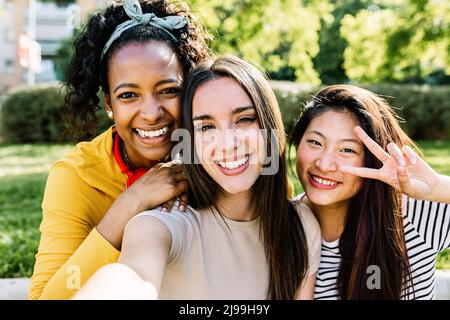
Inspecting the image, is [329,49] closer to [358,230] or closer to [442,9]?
[442,9]

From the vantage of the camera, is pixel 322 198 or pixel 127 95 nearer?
pixel 322 198

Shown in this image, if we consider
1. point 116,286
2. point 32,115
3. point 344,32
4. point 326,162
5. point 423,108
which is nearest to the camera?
point 116,286

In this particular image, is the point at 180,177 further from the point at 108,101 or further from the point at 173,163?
the point at 108,101

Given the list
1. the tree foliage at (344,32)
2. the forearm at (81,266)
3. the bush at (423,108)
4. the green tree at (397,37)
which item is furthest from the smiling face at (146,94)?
the bush at (423,108)

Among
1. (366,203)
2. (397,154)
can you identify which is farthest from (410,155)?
(366,203)

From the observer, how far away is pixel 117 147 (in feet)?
8.49

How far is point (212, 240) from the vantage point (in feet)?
6.77

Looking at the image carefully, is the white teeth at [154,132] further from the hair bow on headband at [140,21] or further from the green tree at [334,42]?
the green tree at [334,42]

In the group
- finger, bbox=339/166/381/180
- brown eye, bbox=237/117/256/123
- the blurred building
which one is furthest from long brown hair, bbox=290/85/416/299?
the blurred building

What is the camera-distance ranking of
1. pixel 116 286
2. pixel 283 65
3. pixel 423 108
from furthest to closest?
pixel 423 108 → pixel 283 65 → pixel 116 286

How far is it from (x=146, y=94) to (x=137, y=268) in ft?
2.99

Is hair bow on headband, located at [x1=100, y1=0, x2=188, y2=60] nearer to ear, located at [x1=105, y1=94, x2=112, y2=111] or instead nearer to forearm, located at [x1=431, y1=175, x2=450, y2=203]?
ear, located at [x1=105, y1=94, x2=112, y2=111]

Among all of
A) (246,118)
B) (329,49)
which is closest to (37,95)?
(246,118)

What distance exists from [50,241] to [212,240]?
0.72 m
